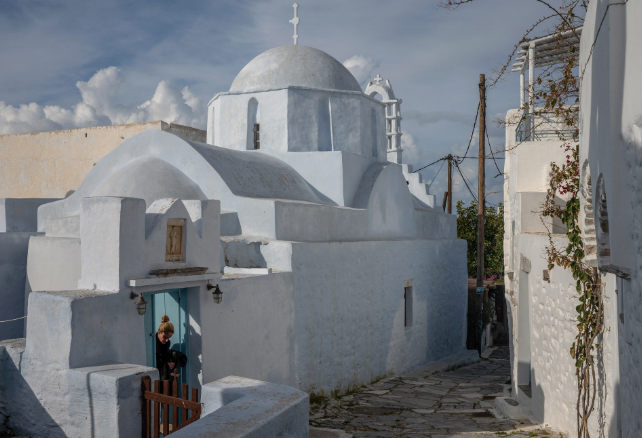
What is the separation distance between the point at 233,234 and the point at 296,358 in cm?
223

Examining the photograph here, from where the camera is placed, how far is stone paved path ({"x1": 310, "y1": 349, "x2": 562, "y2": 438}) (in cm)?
692

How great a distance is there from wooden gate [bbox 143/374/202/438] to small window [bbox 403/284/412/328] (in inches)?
308

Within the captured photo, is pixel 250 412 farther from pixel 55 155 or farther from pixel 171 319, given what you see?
pixel 55 155

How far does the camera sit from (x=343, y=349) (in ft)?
31.5

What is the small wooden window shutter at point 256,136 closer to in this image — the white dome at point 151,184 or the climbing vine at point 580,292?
the white dome at point 151,184

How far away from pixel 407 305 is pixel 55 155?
1313 cm

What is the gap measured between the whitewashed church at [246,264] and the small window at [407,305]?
1.2 inches

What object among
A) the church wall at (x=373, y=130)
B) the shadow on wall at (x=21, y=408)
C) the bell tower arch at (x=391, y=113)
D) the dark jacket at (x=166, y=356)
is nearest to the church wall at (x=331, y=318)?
the dark jacket at (x=166, y=356)

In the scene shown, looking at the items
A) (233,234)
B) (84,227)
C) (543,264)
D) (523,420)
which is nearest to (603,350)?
(543,264)

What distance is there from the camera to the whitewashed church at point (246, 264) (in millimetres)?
5172

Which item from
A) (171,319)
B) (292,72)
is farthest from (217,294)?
(292,72)

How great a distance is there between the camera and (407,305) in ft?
39.5

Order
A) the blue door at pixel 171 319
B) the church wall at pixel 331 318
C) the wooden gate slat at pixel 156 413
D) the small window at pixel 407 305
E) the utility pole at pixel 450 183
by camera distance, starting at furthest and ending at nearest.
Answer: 1. the utility pole at pixel 450 183
2. the small window at pixel 407 305
3. the church wall at pixel 331 318
4. the blue door at pixel 171 319
5. the wooden gate slat at pixel 156 413

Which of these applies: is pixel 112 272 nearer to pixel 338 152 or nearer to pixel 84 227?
pixel 84 227
